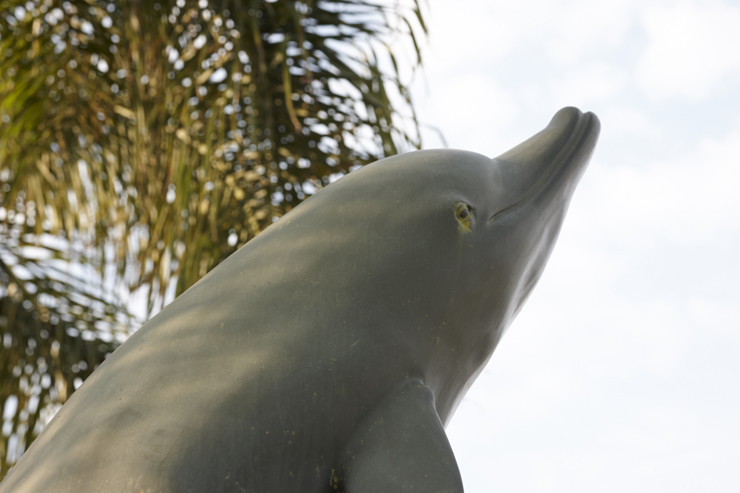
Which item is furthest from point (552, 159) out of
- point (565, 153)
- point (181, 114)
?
point (181, 114)

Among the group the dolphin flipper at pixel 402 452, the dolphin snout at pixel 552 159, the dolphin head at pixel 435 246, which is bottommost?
the dolphin flipper at pixel 402 452

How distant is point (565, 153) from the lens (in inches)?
34.2

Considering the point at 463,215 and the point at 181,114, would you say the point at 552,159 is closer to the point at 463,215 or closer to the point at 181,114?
the point at 463,215

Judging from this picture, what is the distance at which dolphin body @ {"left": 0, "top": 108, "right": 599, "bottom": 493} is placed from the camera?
57 centimetres

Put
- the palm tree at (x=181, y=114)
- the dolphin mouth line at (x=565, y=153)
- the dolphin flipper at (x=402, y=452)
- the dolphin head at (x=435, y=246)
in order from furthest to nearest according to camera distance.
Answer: the palm tree at (x=181, y=114) → the dolphin mouth line at (x=565, y=153) → the dolphin head at (x=435, y=246) → the dolphin flipper at (x=402, y=452)

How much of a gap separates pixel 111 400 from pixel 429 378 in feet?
1.03

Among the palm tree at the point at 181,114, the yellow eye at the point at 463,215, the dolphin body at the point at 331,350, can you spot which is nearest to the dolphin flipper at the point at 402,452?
the dolphin body at the point at 331,350

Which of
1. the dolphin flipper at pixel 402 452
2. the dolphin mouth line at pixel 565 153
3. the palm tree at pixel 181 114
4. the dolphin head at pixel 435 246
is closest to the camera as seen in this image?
the dolphin flipper at pixel 402 452

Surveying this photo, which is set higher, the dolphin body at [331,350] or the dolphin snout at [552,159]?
the dolphin snout at [552,159]

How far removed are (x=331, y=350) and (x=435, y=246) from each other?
173 millimetres

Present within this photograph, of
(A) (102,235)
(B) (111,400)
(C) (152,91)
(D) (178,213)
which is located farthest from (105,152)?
(B) (111,400)

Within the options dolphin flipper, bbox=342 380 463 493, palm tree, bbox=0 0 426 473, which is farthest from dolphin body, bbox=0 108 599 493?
palm tree, bbox=0 0 426 473

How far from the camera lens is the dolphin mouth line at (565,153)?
81 cm

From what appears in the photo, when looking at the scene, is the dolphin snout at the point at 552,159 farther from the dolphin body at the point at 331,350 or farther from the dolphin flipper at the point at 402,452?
the dolphin flipper at the point at 402,452
